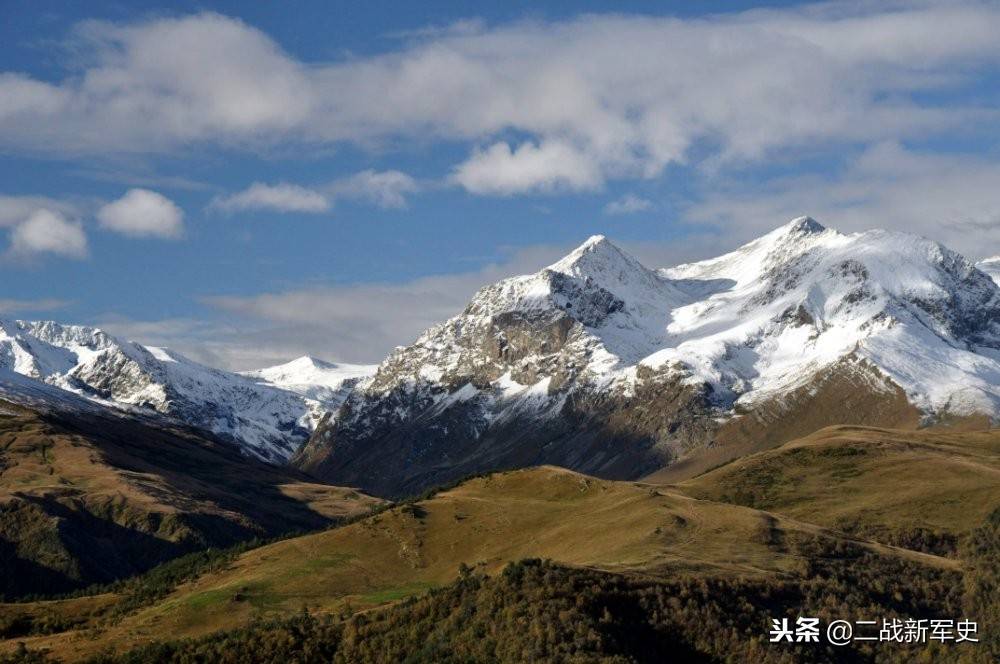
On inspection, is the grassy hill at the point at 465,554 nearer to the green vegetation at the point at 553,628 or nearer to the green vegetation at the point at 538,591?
the green vegetation at the point at 538,591

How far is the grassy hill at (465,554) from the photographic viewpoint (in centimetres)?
15038

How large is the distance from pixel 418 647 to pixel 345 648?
267 inches

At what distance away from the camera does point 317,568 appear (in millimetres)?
172625

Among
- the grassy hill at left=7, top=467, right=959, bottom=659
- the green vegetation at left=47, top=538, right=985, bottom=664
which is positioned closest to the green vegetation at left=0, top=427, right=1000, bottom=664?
the green vegetation at left=47, top=538, right=985, bottom=664

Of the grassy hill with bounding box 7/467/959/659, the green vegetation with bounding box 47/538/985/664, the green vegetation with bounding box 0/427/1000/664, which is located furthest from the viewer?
the grassy hill with bounding box 7/467/959/659

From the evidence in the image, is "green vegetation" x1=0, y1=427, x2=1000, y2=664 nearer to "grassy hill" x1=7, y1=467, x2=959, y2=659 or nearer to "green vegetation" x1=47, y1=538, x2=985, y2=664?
"green vegetation" x1=47, y1=538, x2=985, y2=664

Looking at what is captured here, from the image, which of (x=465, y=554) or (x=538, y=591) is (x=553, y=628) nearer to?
(x=538, y=591)

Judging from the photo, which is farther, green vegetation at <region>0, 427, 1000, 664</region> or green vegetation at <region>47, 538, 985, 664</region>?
green vegetation at <region>0, 427, 1000, 664</region>

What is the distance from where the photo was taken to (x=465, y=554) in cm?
17775

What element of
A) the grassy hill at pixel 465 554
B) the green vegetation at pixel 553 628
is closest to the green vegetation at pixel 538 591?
the green vegetation at pixel 553 628

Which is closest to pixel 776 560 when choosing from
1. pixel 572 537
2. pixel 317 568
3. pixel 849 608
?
pixel 849 608

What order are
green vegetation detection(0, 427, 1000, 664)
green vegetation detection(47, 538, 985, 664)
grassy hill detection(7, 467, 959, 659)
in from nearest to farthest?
green vegetation detection(47, 538, 985, 664) < green vegetation detection(0, 427, 1000, 664) < grassy hill detection(7, 467, 959, 659)

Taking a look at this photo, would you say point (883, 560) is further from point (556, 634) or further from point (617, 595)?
point (556, 634)

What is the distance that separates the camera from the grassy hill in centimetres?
15038
